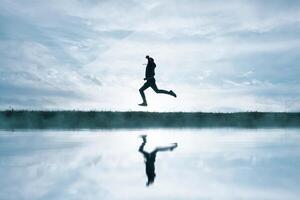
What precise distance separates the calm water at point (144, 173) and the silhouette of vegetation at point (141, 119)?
21.7 m

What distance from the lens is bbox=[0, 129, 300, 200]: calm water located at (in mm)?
8461

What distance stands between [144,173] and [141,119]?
32.4 metres

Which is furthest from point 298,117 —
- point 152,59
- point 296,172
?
point 296,172

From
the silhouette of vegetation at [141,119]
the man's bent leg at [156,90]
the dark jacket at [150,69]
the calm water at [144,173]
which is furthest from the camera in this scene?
the silhouette of vegetation at [141,119]

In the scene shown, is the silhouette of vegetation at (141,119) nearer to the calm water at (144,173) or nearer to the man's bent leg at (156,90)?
the man's bent leg at (156,90)

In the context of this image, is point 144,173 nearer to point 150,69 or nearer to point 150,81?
point 150,69

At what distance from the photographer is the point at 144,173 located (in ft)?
35.7

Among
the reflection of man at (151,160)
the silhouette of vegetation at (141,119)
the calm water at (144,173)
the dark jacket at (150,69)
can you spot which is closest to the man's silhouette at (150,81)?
the dark jacket at (150,69)

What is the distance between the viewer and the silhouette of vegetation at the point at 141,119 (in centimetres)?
3925

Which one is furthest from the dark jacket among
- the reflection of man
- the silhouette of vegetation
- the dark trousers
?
the silhouette of vegetation

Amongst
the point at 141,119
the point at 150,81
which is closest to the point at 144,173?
the point at 150,81

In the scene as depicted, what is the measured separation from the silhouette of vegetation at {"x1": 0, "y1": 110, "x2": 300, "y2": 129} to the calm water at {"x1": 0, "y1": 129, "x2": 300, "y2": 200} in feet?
71.2

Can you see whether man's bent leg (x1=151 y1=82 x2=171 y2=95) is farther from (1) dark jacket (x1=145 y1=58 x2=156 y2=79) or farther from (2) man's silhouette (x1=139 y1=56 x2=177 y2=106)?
(1) dark jacket (x1=145 y1=58 x2=156 y2=79)

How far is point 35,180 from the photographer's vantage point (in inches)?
393
